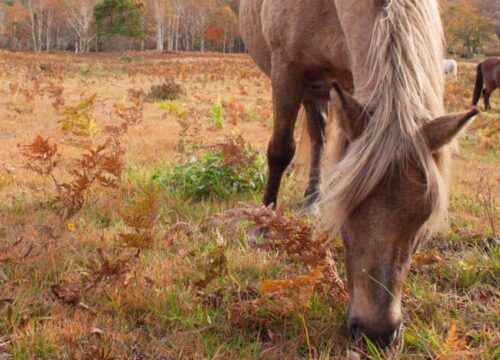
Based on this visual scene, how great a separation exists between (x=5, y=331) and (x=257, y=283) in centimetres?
122

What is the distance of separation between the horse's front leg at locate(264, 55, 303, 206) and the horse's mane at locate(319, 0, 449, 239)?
1.29m

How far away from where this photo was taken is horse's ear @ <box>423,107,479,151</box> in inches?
64.6

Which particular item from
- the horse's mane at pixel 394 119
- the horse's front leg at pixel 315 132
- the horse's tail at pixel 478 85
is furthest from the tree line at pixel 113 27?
the horse's mane at pixel 394 119

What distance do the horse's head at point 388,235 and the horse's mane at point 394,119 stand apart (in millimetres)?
40

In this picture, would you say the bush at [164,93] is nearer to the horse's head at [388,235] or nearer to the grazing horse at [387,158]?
the grazing horse at [387,158]

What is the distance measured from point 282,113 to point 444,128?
1880 millimetres

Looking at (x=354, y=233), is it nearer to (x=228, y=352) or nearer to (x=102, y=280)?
(x=228, y=352)

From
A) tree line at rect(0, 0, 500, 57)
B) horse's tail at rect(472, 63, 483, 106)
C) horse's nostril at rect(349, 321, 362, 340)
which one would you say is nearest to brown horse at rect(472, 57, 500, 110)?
horse's tail at rect(472, 63, 483, 106)

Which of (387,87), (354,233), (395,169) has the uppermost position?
(387,87)

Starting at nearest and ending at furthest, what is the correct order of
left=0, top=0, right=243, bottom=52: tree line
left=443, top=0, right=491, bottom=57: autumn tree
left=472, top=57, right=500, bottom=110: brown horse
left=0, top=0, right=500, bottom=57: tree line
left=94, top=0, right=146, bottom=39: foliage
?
left=472, top=57, right=500, bottom=110: brown horse < left=443, top=0, right=491, bottom=57: autumn tree < left=94, top=0, right=146, bottom=39: foliage < left=0, top=0, right=500, bottom=57: tree line < left=0, top=0, right=243, bottom=52: tree line

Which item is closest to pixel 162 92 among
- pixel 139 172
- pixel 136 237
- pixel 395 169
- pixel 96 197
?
pixel 139 172

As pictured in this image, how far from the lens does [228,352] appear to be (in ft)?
A: 6.21

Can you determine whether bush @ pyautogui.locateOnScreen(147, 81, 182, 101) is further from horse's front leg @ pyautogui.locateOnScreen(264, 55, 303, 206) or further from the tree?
the tree

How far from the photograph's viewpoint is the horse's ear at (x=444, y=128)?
1640mm
